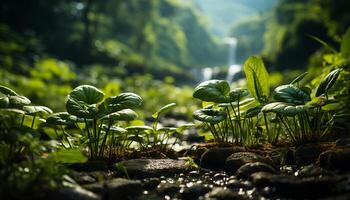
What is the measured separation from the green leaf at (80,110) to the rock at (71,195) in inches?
26.4

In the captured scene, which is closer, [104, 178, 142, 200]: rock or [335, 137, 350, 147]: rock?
[104, 178, 142, 200]: rock

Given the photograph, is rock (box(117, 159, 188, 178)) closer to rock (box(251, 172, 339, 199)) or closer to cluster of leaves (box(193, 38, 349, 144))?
cluster of leaves (box(193, 38, 349, 144))

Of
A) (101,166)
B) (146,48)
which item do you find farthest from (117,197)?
(146,48)

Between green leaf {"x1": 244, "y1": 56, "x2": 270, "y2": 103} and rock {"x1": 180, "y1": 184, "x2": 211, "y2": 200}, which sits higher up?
green leaf {"x1": 244, "y1": 56, "x2": 270, "y2": 103}

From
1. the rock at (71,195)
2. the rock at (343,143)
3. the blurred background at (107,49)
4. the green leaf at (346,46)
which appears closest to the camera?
the rock at (71,195)

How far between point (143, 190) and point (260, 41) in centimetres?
8043

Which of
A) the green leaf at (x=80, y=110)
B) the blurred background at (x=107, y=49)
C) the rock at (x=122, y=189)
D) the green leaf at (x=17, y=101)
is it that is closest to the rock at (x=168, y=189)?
the rock at (x=122, y=189)

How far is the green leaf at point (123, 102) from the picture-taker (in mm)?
2484

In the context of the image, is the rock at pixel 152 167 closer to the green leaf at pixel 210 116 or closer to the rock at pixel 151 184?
the rock at pixel 151 184

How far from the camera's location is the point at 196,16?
77062mm

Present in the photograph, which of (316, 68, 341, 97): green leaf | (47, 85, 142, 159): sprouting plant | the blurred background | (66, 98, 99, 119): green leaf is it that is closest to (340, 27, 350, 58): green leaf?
(316, 68, 341, 97): green leaf

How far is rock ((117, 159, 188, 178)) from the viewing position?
99.9 inches

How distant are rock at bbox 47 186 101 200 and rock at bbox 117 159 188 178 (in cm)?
73

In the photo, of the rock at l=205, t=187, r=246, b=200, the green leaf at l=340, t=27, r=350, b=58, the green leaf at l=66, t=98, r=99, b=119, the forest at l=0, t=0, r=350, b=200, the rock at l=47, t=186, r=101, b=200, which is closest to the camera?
the rock at l=47, t=186, r=101, b=200
